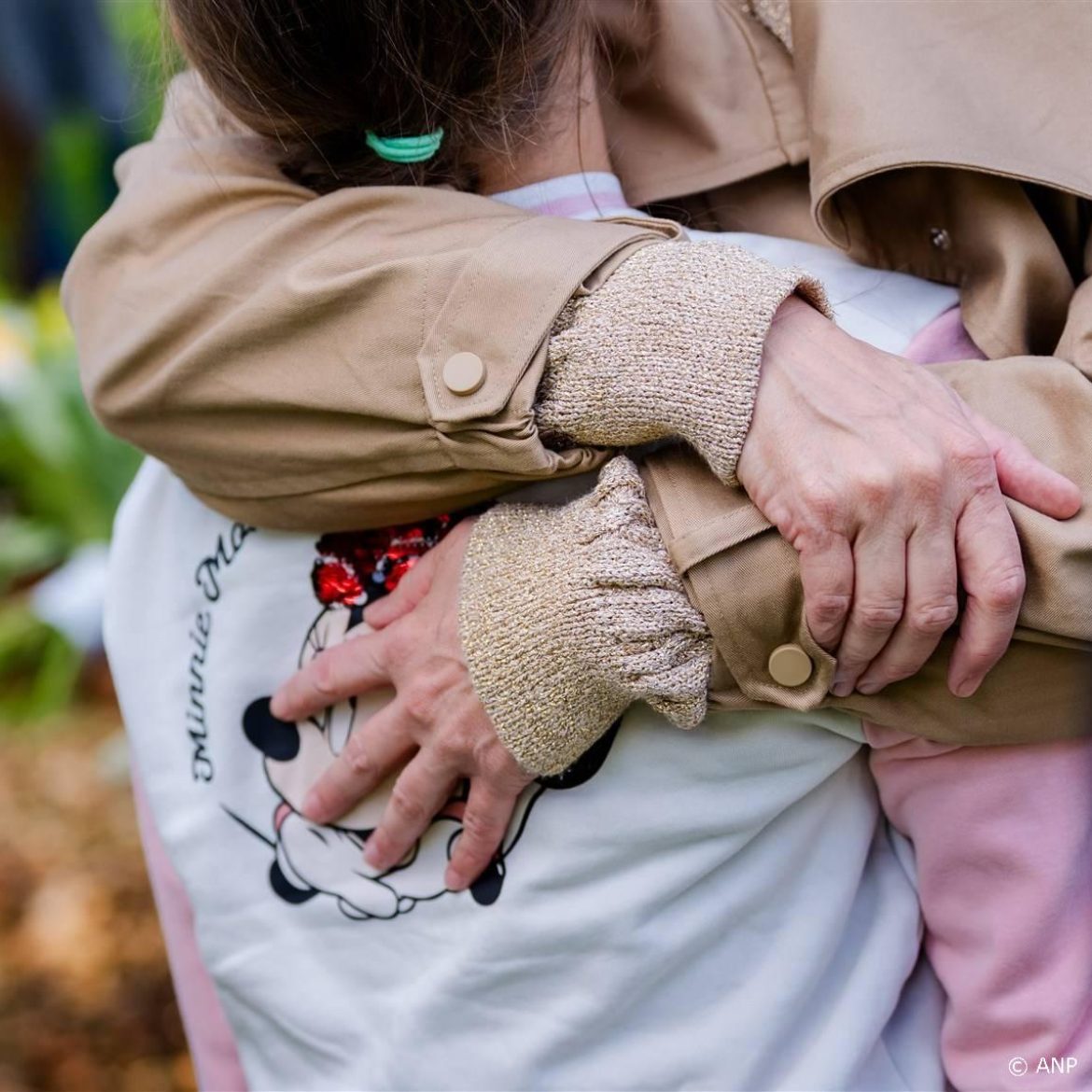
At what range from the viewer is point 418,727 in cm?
104

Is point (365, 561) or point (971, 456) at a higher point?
point (971, 456)

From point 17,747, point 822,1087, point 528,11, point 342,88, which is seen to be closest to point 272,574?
point 342,88

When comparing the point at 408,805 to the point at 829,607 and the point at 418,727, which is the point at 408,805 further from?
the point at 829,607

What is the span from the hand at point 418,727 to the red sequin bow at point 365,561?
3cm

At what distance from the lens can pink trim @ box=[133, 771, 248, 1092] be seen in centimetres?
128

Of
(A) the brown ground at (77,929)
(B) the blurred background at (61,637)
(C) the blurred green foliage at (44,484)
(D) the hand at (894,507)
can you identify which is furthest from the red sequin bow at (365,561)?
(C) the blurred green foliage at (44,484)

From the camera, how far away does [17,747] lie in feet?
9.96

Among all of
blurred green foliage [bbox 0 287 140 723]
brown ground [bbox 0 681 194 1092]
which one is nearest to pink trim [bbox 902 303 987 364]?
brown ground [bbox 0 681 194 1092]

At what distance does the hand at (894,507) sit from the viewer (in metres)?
0.81

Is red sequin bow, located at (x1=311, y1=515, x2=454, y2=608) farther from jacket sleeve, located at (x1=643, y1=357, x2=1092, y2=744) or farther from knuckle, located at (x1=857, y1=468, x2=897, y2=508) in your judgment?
knuckle, located at (x1=857, y1=468, x2=897, y2=508)

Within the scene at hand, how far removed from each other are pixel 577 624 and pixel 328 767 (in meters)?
0.36

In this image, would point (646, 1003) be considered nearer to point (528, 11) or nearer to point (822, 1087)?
point (822, 1087)

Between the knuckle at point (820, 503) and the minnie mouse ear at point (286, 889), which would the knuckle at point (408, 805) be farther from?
the knuckle at point (820, 503)

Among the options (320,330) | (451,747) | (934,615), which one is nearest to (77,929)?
(451,747)
